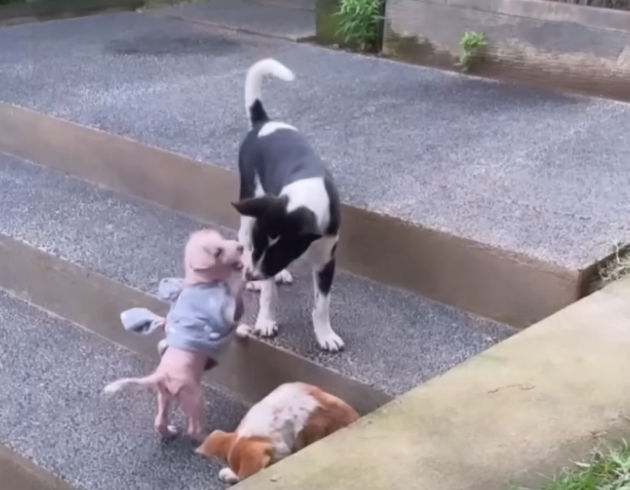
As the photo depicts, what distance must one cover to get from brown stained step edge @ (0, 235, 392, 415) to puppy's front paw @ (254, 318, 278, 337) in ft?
0.08

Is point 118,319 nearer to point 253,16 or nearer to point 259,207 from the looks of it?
point 259,207

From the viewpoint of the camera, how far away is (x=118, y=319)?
9.23 feet

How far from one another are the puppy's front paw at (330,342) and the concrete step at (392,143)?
393mm

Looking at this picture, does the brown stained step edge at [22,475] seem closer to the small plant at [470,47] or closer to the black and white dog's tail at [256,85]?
the black and white dog's tail at [256,85]

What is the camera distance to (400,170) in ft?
10.4

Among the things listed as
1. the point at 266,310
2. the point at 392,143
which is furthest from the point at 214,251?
the point at 392,143

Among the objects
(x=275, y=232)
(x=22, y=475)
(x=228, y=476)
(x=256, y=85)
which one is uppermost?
(x=256, y=85)

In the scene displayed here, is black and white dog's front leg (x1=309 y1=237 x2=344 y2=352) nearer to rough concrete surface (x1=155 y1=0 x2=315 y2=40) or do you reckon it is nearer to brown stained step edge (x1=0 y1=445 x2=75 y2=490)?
brown stained step edge (x1=0 y1=445 x2=75 y2=490)

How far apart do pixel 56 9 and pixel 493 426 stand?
4619 millimetres

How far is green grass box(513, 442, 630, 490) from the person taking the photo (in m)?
1.60

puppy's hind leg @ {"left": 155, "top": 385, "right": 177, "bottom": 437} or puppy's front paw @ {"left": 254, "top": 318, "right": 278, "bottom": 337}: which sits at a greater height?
puppy's front paw @ {"left": 254, "top": 318, "right": 278, "bottom": 337}

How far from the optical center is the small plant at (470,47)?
436 cm

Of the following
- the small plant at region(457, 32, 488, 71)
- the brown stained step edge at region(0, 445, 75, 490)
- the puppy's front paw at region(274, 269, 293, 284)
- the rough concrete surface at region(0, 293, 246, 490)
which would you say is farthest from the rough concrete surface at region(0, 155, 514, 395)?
the small plant at region(457, 32, 488, 71)

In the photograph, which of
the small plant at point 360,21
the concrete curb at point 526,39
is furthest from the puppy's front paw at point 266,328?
the small plant at point 360,21
